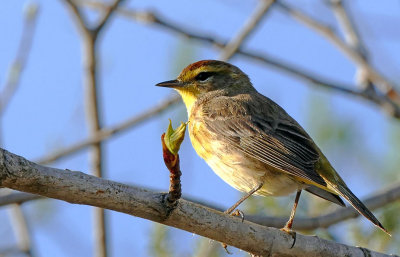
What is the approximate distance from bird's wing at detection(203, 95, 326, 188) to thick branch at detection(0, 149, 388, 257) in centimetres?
84

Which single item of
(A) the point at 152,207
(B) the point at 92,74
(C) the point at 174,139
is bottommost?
(A) the point at 152,207

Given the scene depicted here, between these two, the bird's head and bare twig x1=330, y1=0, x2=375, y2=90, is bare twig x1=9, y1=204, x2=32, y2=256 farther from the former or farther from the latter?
bare twig x1=330, y1=0, x2=375, y2=90

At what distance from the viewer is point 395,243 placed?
223 inches

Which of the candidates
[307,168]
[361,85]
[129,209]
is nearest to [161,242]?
[307,168]

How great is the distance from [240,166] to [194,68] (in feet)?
5.21

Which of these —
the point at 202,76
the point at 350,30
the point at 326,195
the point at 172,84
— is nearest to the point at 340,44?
the point at 350,30

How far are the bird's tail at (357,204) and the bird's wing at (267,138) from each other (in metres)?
0.17

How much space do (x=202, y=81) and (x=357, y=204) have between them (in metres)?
2.45

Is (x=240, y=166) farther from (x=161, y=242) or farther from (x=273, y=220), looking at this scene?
(x=161, y=242)

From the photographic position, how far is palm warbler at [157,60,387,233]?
532 centimetres

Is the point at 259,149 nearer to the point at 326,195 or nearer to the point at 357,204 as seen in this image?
the point at 326,195

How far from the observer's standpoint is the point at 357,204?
488cm

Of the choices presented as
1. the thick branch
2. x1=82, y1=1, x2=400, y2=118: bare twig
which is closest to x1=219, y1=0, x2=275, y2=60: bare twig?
x1=82, y1=1, x2=400, y2=118: bare twig

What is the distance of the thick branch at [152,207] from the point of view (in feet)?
10.5
